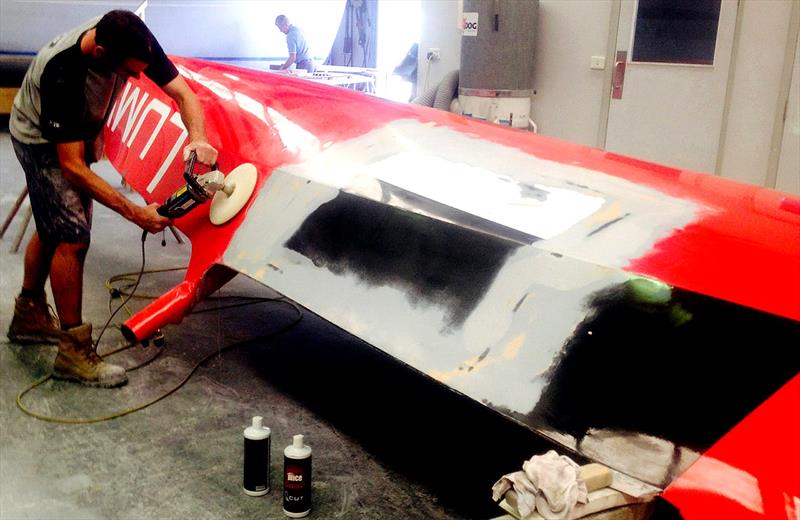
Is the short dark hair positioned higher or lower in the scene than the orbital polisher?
higher

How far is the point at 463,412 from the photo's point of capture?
2.67 m

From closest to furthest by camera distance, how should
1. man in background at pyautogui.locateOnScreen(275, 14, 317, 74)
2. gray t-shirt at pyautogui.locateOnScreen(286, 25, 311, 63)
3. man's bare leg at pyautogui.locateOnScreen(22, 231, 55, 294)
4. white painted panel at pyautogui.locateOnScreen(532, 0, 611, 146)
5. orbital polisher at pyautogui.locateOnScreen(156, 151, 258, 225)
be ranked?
orbital polisher at pyautogui.locateOnScreen(156, 151, 258, 225) → man's bare leg at pyautogui.locateOnScreen(22, 231, 55, 294) → white painted panel at pyautogui.locateOnScreen(532, 0, 611, 146) → man in background at pyautogui.locateOnScreen(275, 14, 317, 74) → gray t-shirt at pyautogui.locateOnScreen(286, 25, 311, 63)

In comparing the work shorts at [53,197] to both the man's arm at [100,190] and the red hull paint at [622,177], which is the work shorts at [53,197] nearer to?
the man's arm at [100,190]

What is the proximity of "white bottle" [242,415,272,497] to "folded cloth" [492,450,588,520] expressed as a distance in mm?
945

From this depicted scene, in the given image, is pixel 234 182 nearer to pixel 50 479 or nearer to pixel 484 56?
pixel 50 479

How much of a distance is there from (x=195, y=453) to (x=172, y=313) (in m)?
0.47

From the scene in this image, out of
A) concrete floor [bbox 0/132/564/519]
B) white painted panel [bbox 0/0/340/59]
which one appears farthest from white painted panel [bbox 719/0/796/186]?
white painted panel [bbox 0/0/340/59]

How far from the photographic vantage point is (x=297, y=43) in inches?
344

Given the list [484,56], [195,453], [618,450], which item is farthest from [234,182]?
[484,56]

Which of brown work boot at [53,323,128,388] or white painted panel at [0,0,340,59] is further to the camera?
white painted panel at [0,0,340,59]

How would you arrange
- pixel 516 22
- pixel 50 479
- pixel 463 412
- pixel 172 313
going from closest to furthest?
pixel 50 479, pixel 172 313, pixel 463 412, pixel 516 22

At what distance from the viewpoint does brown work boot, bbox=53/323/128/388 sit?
2.77 meters

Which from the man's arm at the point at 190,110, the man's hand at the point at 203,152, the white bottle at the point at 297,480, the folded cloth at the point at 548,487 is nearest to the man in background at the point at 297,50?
the man's arm at the point at 190,110

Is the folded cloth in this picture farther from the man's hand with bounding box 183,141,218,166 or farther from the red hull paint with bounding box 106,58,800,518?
the man's hand with bounding box 183,141,218,166
